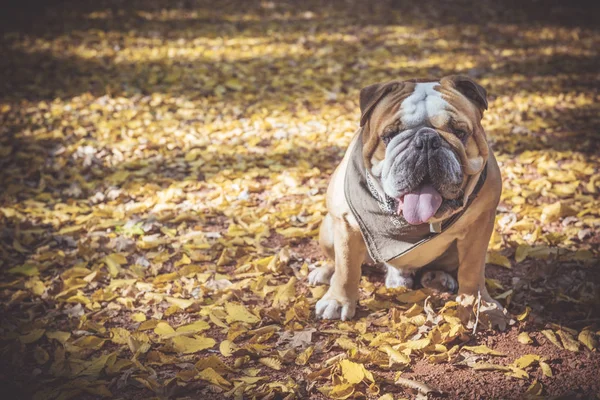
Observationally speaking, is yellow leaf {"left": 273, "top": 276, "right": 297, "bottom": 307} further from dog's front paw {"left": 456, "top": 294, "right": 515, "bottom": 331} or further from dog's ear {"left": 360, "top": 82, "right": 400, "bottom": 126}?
dog's ear {"left": 360, "top": 82, "right": 400, "bottom": 126}

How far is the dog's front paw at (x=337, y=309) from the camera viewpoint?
318 cm

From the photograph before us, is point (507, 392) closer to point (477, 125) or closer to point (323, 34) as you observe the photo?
point (477, 125)

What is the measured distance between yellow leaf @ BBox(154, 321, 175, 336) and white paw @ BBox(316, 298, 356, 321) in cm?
90

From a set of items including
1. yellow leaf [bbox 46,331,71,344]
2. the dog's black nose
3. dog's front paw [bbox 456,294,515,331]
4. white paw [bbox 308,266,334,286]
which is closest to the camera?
the dog's black nose

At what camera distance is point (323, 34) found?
34.7 feet

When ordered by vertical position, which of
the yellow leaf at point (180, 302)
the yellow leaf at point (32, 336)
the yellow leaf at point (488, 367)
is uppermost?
the yellow leaf at point (488, 367)

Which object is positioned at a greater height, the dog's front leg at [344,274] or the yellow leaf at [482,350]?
the dog's front leg at [344,274]

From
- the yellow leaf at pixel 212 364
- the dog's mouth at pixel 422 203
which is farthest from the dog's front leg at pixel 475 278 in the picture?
the yellow leaf at pixel 212 364

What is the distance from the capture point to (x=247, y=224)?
4395 millimetres

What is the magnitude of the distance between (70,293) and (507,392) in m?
2.79

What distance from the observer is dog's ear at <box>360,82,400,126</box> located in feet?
8.84

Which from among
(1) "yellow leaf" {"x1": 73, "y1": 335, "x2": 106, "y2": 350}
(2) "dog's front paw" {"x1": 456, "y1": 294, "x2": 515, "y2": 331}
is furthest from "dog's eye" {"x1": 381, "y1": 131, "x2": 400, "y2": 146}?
(1) "yellow leaf" {"x1": 73, "y1": 335, "x2": 106, "y2": 350}

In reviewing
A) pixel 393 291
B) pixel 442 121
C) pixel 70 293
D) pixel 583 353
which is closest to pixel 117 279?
pixel 70 293

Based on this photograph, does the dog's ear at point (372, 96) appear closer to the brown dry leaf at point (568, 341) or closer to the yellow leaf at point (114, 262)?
the brown dry leaf at point (568, 341)
